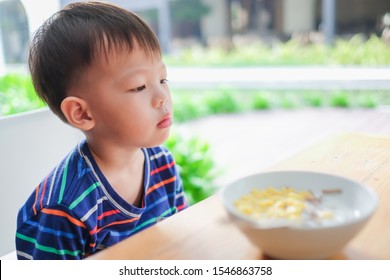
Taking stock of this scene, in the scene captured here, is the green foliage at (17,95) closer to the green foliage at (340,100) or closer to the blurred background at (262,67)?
the blurred background at (262,67)

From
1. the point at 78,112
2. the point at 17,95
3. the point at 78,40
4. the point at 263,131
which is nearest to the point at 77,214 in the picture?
the point at 78,112

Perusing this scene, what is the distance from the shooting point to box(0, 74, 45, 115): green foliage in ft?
3.86

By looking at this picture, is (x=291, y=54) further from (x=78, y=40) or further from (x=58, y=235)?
(x=58, y=235)

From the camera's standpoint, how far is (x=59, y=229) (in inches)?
28.9

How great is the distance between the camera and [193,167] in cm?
198

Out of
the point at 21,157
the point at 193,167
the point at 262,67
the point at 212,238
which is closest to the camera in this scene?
the point at 212,238

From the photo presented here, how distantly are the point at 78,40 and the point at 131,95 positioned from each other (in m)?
0.13

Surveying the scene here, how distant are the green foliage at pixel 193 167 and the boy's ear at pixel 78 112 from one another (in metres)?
1.06

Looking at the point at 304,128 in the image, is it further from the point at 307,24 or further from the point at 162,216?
the point at 162,216

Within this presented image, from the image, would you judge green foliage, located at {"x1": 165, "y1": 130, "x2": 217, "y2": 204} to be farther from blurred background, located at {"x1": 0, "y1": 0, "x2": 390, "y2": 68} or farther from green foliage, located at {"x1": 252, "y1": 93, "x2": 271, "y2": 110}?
green foliage, located at {"x1": 252, "y1": 93, "x2": 271, "y2": 110}

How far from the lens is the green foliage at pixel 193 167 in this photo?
1907mm

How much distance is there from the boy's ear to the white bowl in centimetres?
38
